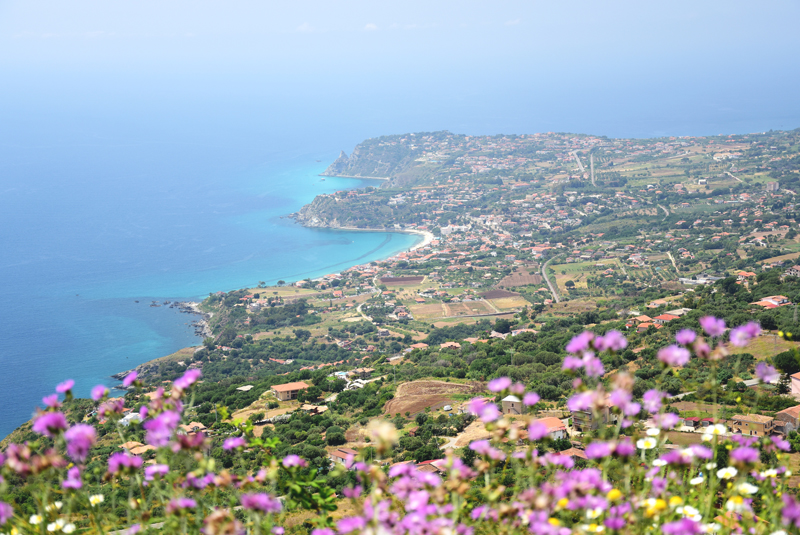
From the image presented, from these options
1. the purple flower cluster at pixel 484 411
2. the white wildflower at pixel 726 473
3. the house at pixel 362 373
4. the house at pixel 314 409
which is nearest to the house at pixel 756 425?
the white wildflower at pixel 726 473

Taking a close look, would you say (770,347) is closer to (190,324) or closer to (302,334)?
(302,334)

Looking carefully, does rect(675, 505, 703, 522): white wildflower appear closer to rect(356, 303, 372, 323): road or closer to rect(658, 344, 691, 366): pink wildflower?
rect(658, 344, 691, 366): pink wildflower

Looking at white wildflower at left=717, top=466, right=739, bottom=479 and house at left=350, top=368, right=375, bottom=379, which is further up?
white wildflower at left=717, top=466, right=739, bottom=479

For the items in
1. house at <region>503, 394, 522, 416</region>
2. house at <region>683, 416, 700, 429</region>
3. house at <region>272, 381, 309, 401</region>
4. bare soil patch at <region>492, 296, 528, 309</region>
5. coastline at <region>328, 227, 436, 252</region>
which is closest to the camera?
house at <region>683, 416, 700, 429</region>

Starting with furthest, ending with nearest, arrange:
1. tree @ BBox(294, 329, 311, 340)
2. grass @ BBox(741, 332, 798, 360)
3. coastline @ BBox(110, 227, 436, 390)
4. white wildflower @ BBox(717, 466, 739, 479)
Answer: tree @ BBox(294, 329, 311, 340) < coastline @ BBox(110, 227, 436, 390) < grass @ BBox(741, 332, 798, 360) < white wildflower @ BBox(717, 466, 739, 479)

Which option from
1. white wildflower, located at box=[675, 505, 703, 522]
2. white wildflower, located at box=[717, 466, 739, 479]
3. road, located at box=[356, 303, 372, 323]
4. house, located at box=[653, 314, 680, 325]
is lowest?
road, located at box=[356, 303, 372, 323]

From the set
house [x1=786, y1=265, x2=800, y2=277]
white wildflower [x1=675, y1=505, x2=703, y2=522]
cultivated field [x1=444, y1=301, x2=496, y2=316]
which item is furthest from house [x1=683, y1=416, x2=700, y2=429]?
cultivated field [x1=444, y1=301, x2=496, y2=316]
